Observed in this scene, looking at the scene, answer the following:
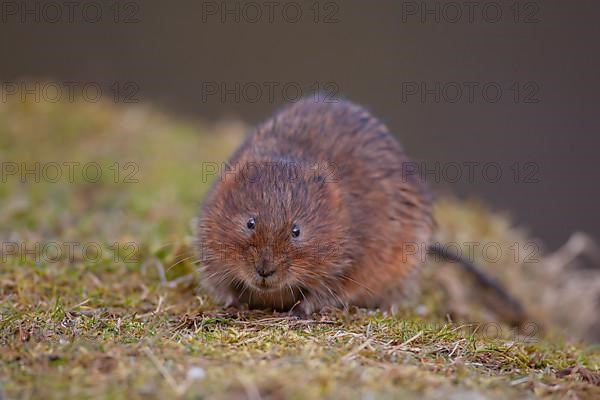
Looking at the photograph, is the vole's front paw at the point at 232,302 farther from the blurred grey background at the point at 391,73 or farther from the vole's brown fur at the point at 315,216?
the blurred grey background at the point at 391,73

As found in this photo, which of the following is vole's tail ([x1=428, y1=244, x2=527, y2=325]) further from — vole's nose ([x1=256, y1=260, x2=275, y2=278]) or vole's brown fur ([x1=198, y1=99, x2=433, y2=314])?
vole's nose ([x1=256, y1=260, x2=275, y2=278])

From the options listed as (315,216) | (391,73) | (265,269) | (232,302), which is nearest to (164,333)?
(265,269)

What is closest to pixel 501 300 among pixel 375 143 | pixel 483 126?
pixel 375 143

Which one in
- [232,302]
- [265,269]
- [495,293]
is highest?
[265,269]

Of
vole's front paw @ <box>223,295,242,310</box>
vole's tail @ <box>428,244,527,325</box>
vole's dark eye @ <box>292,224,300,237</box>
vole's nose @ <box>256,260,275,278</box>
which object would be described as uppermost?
vole's dark eye @ <box>292,224,300,237</box>

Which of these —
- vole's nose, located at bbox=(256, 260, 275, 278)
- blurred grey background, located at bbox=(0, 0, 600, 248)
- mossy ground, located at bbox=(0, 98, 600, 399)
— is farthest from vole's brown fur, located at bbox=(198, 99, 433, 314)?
blurred grey background, located at bbox=(0, 0, 600, 248)

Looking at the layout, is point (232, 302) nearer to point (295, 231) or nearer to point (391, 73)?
point (295, 231)
